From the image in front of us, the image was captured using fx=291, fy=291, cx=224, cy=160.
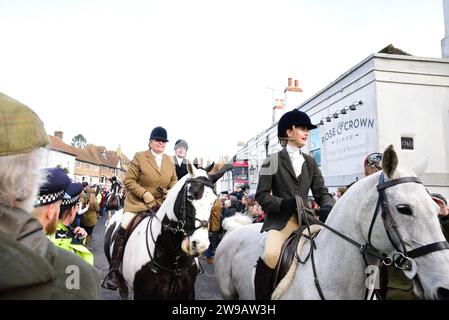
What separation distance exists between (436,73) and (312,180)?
9.47 meters

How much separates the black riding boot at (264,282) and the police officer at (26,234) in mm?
2103

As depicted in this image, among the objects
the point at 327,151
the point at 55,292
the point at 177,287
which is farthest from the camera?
the point at 327,151

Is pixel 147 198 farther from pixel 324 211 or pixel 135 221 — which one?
pixel 324 211

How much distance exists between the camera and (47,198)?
1577 millimetres

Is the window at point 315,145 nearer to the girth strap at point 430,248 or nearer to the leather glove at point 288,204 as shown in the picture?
the leather glove at point 288,204

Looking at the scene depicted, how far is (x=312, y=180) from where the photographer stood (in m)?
3.36

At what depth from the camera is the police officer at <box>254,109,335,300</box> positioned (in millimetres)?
2891

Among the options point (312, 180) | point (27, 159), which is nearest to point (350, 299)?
point (312, 180)

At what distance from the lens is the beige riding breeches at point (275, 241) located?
285 centimetres

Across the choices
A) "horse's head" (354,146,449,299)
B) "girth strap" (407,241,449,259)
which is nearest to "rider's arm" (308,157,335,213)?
"horse's head" (354,146,449,299)

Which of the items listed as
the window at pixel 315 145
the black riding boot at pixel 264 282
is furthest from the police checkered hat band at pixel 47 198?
the window at pixel 315 145

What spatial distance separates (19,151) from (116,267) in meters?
3.78

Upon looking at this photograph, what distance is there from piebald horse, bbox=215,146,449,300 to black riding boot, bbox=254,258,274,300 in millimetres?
185
